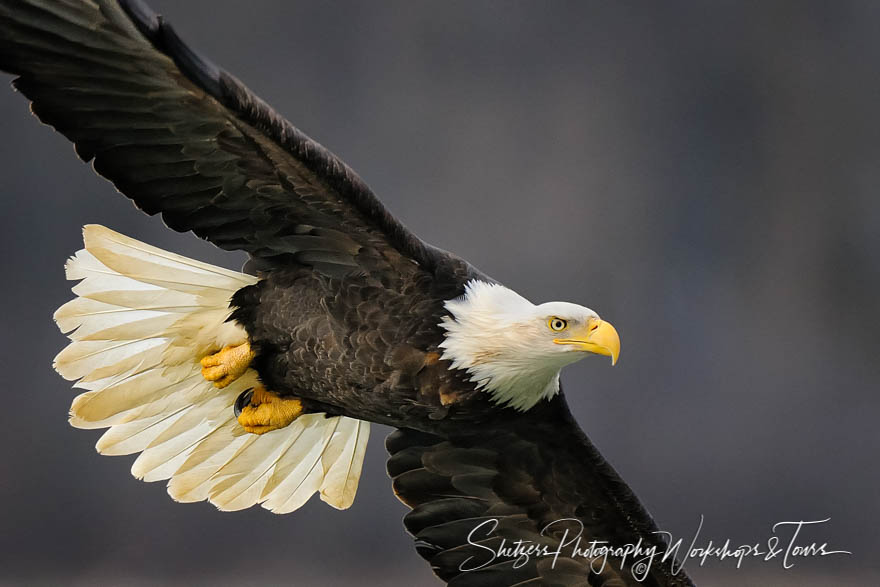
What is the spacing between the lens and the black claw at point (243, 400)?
3.40 metres

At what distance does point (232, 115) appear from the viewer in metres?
2.72

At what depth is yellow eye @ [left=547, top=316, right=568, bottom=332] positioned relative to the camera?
2898 mm

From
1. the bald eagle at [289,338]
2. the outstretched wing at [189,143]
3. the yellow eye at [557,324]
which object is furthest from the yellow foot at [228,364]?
the yellow eye at [557,324]

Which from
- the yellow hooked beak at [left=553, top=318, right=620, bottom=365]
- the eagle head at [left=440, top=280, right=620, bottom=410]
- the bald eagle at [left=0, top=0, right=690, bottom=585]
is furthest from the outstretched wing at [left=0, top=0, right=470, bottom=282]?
the yellow hooked beak at [left=553, top=318, right=620, bottom=365]

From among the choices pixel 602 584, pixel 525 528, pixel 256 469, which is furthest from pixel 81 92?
pixel 602 584

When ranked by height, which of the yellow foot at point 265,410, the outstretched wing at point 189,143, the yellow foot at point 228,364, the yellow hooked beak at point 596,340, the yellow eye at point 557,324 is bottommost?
the yellow hooked beak at point 596,340

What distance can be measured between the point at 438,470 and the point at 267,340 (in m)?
0.81

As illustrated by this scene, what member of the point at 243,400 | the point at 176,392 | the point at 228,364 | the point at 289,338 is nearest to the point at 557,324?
the point at 289,338

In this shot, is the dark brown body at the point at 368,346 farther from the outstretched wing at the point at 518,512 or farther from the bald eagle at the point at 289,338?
the outstretched wing at the point at 518,512

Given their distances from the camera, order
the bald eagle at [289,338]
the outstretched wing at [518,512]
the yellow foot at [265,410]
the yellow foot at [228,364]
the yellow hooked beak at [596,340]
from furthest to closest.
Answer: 1. the outstretched wing at [518,512]
2. the yellow foot at [265,410]
3. the yellow foot at [228,364]
4. the yellow hooked beak at [596,340]
5. the bald eagle at [289,338]

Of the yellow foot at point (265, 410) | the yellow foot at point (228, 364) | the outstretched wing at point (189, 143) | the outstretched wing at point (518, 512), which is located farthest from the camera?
the outstretched wing at point (518, 512)

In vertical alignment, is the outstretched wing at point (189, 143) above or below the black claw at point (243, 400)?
above

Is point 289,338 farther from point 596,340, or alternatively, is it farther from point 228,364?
point 596,340

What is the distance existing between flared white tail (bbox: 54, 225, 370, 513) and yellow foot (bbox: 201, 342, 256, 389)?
0.05 metres
